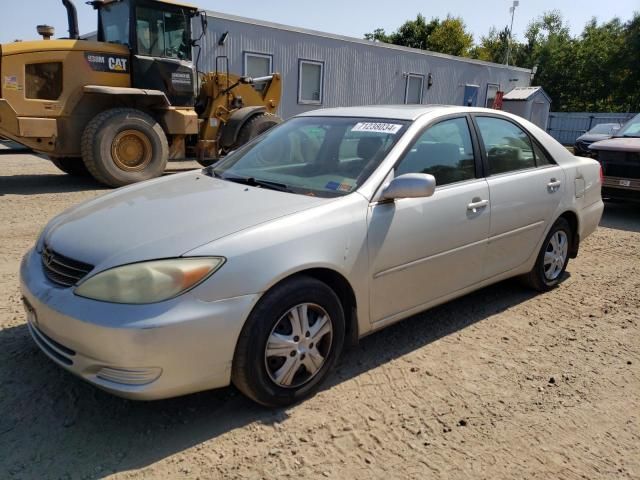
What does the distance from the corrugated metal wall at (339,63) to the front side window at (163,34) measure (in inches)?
189

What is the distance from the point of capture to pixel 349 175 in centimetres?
315

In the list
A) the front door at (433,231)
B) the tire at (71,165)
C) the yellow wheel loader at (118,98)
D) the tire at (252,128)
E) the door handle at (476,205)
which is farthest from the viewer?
the tire at (252,128)

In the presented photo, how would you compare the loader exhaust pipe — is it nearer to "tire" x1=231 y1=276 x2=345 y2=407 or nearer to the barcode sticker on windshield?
the barcode sticker on windshield

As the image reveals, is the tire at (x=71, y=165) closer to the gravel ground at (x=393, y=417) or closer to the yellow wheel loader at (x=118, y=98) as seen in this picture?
the yellow wheel loader at (x=118, y=98)

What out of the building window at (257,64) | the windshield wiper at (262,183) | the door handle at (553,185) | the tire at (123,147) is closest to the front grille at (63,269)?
the windshield wiper at (262,183)

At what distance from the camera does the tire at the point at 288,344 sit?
8.17 feet

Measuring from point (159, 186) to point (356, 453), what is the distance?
2.12 meters

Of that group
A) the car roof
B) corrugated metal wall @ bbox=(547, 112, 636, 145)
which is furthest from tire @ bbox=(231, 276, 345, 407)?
corrugated metal wall @ bbox=(547, 112, 636, 145)

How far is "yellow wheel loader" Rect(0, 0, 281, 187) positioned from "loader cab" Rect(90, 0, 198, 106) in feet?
0.06

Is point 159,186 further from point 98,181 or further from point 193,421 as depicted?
point 98,181

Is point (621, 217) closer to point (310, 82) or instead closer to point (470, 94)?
point (310, 82)

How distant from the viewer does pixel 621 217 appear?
26.8 ft

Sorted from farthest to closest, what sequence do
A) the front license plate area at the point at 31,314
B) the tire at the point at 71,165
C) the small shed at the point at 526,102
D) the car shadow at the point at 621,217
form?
the small shed at the point at 526,102, the tire at the point at 71,165, the car shadow at the point at 621,217, the front license plate area at the point at 31,314

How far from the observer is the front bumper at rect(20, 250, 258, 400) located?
2.24 metres
